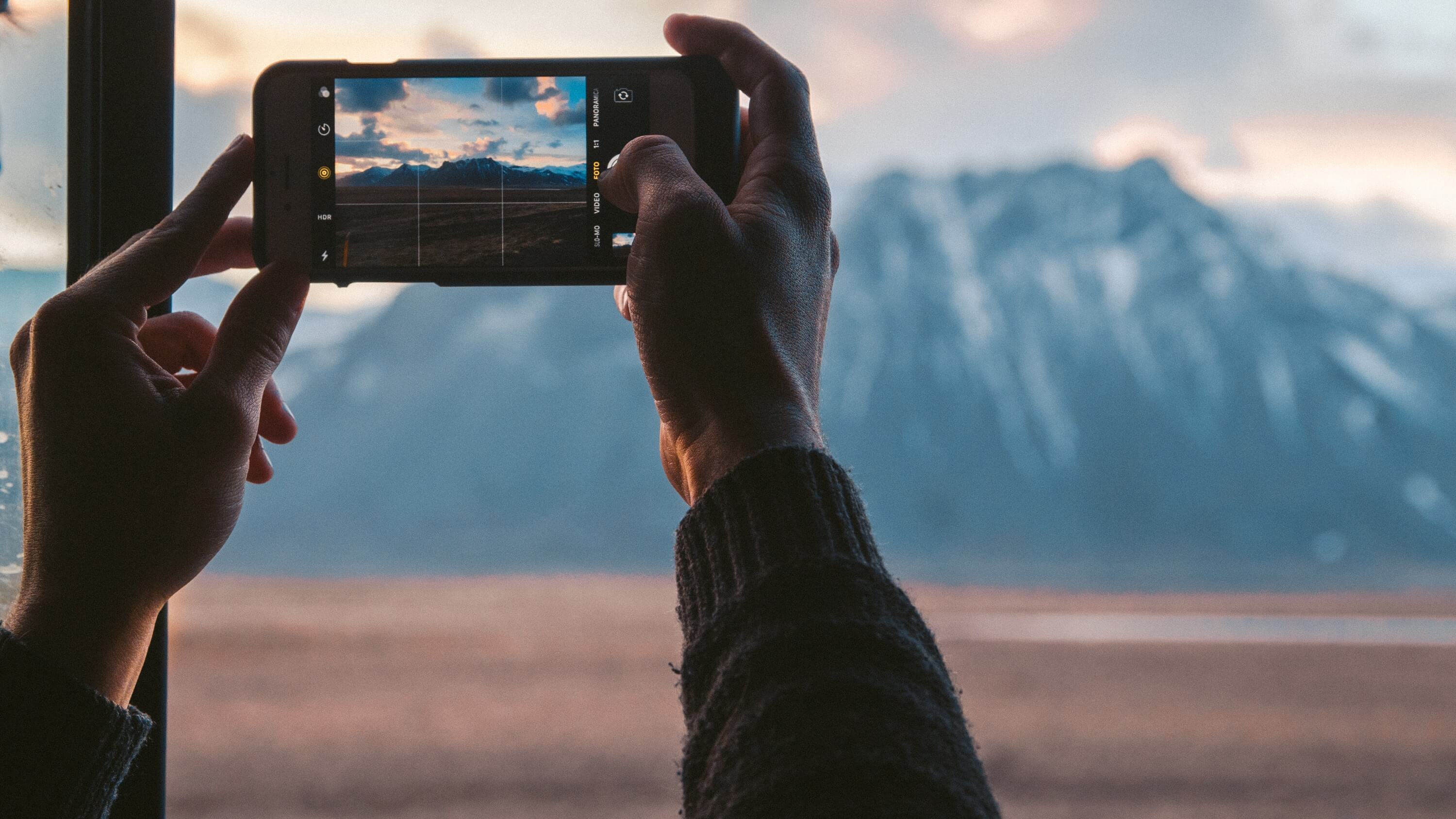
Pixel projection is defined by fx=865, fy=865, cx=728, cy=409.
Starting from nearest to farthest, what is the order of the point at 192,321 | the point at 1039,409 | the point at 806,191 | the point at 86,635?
1. the point at 86,635
2. the point at 806,191
3. the point at 192,321
4. the point at 1039,409

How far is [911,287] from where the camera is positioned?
7996mm

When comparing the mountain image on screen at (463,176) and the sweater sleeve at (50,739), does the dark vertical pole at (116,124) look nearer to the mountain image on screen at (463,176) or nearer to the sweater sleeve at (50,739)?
the mountain image on screen at (463,176)

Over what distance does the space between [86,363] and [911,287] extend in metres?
7.88

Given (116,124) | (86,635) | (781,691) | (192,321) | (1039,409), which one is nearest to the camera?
(781,691)

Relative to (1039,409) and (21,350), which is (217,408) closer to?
(21,350)

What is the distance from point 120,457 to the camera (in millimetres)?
461

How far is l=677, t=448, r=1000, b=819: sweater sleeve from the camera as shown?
0.95 ft

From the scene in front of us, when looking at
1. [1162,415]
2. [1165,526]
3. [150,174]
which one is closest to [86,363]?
[150,174]

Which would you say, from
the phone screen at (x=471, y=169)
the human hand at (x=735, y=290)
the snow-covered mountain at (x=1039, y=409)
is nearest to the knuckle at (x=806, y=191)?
Result: the human hand at (x=735, y=290)

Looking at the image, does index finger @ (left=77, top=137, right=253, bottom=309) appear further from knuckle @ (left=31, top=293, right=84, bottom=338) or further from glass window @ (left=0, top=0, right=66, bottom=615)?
glass window @ (left=0, top=0, right=66, bottom=615)

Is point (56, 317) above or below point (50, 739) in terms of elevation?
above

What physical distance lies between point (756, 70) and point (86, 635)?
507mm

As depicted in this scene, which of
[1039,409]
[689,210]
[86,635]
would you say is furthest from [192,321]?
[1039,409]

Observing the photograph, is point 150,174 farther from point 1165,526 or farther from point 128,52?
point 1165,526
